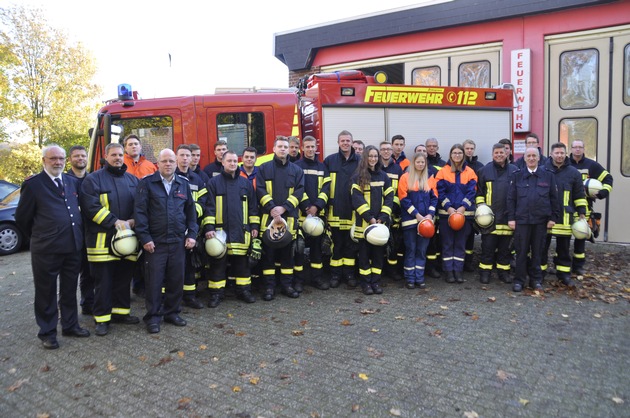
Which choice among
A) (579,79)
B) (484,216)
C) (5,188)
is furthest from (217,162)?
(579,79)

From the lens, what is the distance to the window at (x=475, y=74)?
1004cm

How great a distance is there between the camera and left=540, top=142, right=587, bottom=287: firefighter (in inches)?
232

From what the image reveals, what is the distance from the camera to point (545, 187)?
18.6 ft

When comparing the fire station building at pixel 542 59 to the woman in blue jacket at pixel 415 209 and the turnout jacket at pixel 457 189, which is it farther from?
the woman in blue jacket at pixel 415 209

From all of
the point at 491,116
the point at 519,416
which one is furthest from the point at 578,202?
the point at 519,416

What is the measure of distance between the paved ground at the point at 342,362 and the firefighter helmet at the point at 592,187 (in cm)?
183

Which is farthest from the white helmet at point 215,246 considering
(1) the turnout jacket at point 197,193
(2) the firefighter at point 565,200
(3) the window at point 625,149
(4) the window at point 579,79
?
(3) the window at point 625,149

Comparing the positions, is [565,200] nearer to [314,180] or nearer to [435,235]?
[435,235]

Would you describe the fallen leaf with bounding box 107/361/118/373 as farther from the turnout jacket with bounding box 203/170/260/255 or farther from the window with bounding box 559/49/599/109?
the window with bounding box 559/49/599/109

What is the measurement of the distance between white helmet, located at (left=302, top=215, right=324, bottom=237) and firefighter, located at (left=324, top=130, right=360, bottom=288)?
1.32 ft

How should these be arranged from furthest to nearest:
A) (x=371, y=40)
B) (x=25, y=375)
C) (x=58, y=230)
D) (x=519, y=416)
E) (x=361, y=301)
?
(x=371, y=40) < (x=361, y=301) < (x=58, y=230) < (x=25, y=375) < (x=519, y=416)

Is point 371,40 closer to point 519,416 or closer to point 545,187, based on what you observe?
point 545,187

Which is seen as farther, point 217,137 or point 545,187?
point 217,137

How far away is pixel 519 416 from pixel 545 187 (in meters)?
3.54
